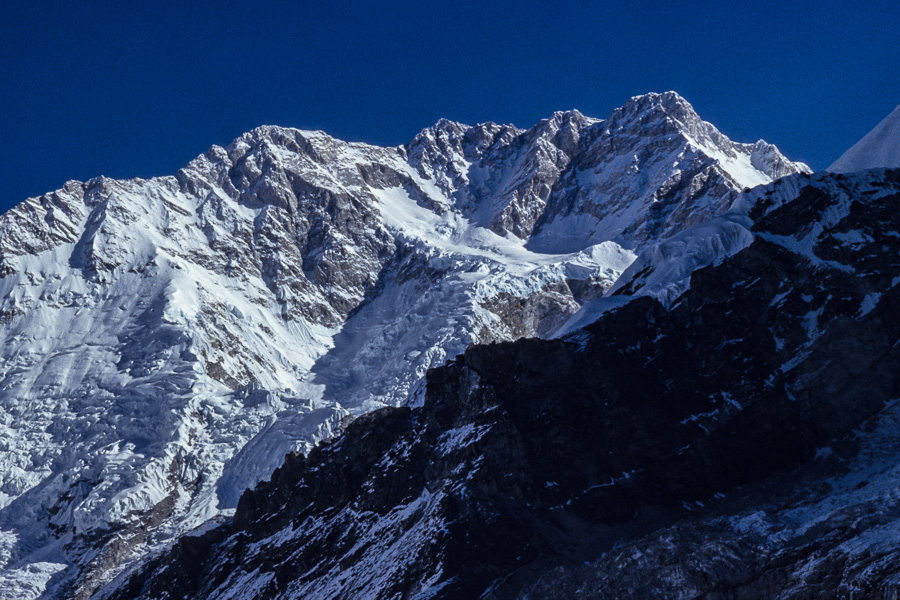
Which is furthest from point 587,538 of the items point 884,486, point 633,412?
point 884,486

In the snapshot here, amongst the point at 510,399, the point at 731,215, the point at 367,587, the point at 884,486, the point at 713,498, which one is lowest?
the point at 884,486

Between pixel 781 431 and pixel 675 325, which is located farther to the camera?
pixel 675 325

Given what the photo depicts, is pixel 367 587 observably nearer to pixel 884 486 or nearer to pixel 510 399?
pixel 510 399

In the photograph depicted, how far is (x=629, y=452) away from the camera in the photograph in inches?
6019

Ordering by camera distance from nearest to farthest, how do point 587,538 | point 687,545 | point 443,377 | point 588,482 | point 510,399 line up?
point 687,545
point 587,538
point 588,482
point 510,399
point 443,377

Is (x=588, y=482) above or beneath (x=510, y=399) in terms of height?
beneath

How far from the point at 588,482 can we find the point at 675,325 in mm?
34705

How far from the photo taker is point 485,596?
130125 mm

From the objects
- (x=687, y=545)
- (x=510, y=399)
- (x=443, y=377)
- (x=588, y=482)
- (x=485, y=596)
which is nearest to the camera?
(x=687, y=545)

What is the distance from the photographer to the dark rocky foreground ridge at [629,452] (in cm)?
13300

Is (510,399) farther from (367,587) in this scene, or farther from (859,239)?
(859,239)

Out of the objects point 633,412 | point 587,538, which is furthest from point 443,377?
point 587,538

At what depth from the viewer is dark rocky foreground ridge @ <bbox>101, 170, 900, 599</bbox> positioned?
436ft

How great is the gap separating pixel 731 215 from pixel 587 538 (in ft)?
231
